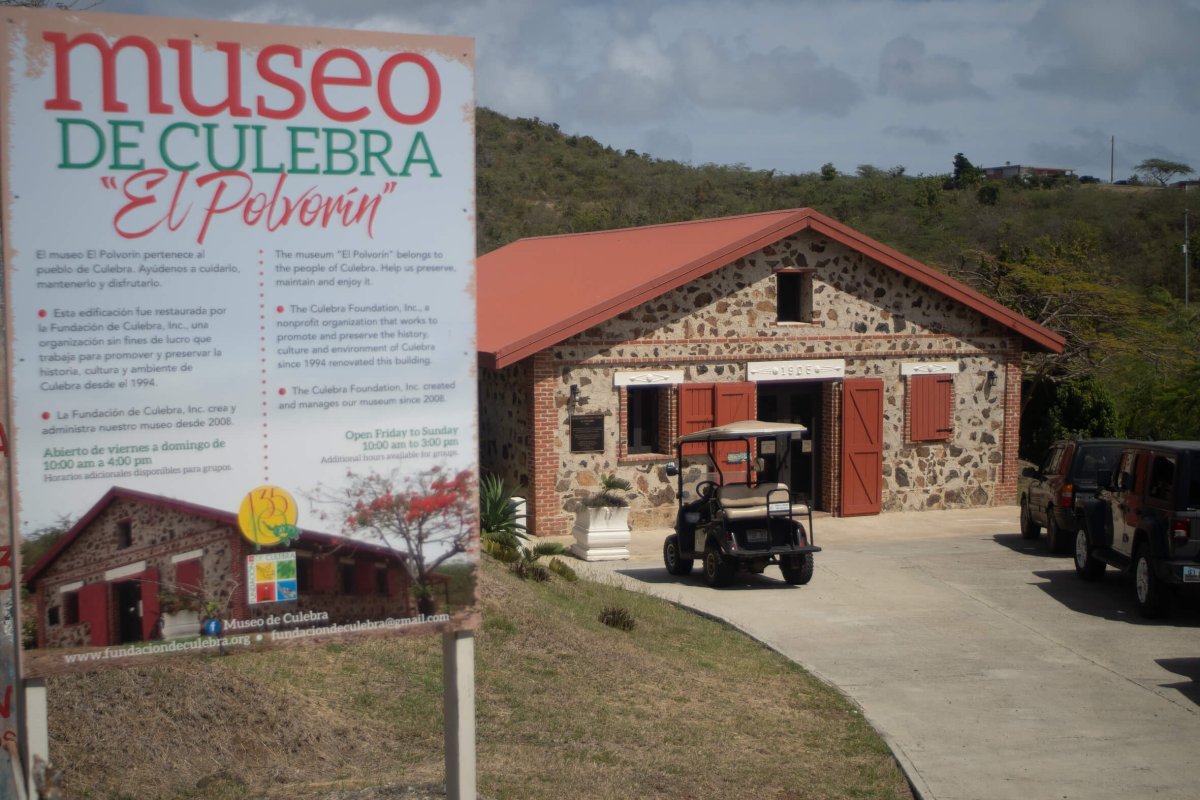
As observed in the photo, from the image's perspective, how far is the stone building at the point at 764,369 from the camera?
19781 millimetres

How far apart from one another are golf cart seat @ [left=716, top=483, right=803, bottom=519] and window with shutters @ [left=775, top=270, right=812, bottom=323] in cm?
588

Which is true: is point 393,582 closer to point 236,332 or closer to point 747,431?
point 236,332

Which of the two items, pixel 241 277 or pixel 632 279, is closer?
pixel 241 277

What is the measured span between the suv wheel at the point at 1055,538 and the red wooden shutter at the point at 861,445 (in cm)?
386

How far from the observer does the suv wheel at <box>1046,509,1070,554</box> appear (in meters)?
18.2

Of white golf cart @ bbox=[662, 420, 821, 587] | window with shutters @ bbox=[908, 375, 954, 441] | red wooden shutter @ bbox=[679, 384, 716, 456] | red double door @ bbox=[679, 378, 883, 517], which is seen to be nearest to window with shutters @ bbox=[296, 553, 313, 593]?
white golf cart @ bbox=[662, 420, 821, 587]

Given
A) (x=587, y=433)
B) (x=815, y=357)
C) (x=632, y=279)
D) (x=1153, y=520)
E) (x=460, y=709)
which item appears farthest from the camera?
(x=815, y=357)

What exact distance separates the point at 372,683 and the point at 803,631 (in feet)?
18.4

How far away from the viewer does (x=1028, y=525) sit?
19438mm

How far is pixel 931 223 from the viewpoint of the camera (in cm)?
6016

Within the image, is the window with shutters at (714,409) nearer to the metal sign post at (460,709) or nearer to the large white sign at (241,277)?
the metal sign post at (460,709)

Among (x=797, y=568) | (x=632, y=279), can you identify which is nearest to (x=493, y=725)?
(x=797, y=568)

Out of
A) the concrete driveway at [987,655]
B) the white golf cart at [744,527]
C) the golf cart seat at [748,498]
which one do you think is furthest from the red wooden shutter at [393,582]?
the golf cart seat at [748,498]

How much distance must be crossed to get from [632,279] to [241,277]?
15703mm
